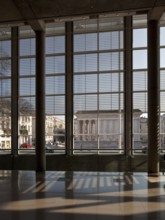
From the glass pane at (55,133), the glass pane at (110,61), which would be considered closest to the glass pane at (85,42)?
the glass pane at (110,61)

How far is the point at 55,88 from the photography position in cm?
1983

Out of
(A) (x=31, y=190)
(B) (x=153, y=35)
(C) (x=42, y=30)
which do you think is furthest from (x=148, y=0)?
(A) (x=31, y=190)

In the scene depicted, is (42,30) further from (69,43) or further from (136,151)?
(136,151)

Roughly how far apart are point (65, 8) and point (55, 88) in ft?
23.4

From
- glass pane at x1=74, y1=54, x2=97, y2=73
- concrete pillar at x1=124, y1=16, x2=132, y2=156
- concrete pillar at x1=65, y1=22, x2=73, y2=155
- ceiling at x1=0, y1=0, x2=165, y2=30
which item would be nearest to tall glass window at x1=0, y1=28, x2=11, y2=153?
concrete pillar at x1=65, y1=22, x2=73, y2=155

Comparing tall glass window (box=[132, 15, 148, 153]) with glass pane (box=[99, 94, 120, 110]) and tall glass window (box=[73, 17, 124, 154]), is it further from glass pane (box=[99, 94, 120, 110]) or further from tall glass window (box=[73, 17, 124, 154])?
glass pane (box=[99, 94, 120, 110])

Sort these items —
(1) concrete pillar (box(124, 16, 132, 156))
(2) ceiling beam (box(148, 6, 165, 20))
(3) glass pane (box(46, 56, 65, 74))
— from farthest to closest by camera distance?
(3) glass pane (box(46, 56, 65, 74)), (1) concrete pillar (box(124, 16, 132, 156)), (2) ceiling beam (box(148, 6, 165, 20))

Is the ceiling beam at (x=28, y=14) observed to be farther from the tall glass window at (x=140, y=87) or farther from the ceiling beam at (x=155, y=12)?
the tall glass window at (x=140, y=87)

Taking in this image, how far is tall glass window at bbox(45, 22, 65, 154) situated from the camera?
19.7 meters

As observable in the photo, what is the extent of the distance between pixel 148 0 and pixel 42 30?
5803mm

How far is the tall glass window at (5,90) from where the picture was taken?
20422 millimetres

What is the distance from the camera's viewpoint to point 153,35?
47.1 ft

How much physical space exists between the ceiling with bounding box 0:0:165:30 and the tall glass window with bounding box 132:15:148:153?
15.2 feet

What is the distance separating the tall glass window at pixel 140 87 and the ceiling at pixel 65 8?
463 cm
